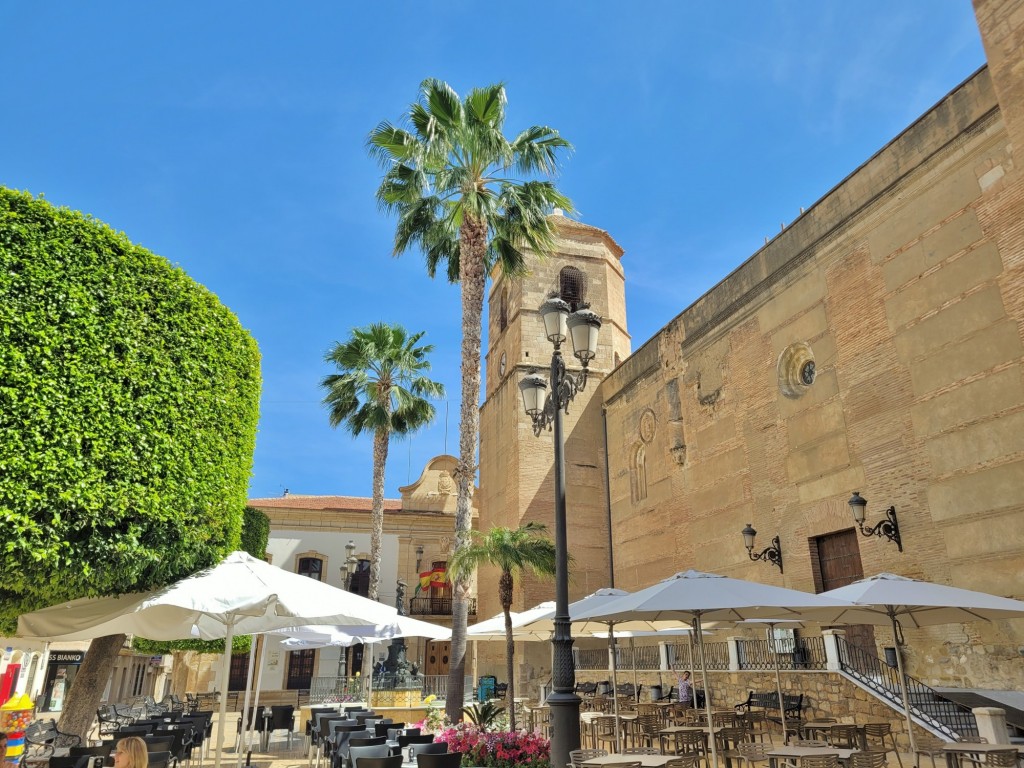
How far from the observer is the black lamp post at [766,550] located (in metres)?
16.3

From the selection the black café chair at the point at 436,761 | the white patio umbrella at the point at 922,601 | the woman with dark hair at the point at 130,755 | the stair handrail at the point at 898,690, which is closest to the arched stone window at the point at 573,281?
the stair handrail at the point at 898,690

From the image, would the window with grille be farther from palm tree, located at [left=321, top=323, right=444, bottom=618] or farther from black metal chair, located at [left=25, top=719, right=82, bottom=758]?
black metal chair, located at [left=25, top=719, right=82, bottom=758]

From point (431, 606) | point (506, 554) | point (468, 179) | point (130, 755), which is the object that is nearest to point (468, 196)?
point (468, 179)

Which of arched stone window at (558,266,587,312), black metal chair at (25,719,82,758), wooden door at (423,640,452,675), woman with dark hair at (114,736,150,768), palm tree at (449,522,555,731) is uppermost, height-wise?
arched stone window at (558,266,587,312)

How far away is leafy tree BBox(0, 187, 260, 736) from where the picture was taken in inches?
285

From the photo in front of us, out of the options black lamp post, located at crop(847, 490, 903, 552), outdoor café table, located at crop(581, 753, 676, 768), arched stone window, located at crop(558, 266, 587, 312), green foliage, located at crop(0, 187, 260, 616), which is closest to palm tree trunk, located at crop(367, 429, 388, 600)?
arched stone window, located at crop(558, 266, 587, 312)

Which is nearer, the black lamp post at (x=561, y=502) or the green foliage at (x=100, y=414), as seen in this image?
the black lamp post at (x=561, y=502)

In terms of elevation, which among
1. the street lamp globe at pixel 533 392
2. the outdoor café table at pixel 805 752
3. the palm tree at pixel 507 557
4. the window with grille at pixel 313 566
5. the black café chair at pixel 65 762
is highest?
the window with grille at pixel 313 566

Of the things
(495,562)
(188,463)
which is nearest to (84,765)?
(188,463)

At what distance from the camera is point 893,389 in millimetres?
13641

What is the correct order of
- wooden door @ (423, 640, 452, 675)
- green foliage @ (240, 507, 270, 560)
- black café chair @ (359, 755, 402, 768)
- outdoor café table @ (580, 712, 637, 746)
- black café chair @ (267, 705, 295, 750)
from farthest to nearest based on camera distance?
wooden door @ (423, 640, 452, 675), green foliage @ (240, 507, 270, 560), black café chair @ (267, 705, 295, 750), outdoor café table @ (580, 712, 637, 746), black café chair @ (359, 755, 402, 768)

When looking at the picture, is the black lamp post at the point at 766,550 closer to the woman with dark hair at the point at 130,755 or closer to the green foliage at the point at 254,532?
the woman with dark hair at the point at 130,755

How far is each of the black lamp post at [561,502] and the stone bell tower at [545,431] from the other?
51.4ft

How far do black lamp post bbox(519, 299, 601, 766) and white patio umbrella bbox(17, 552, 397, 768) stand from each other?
270cm
